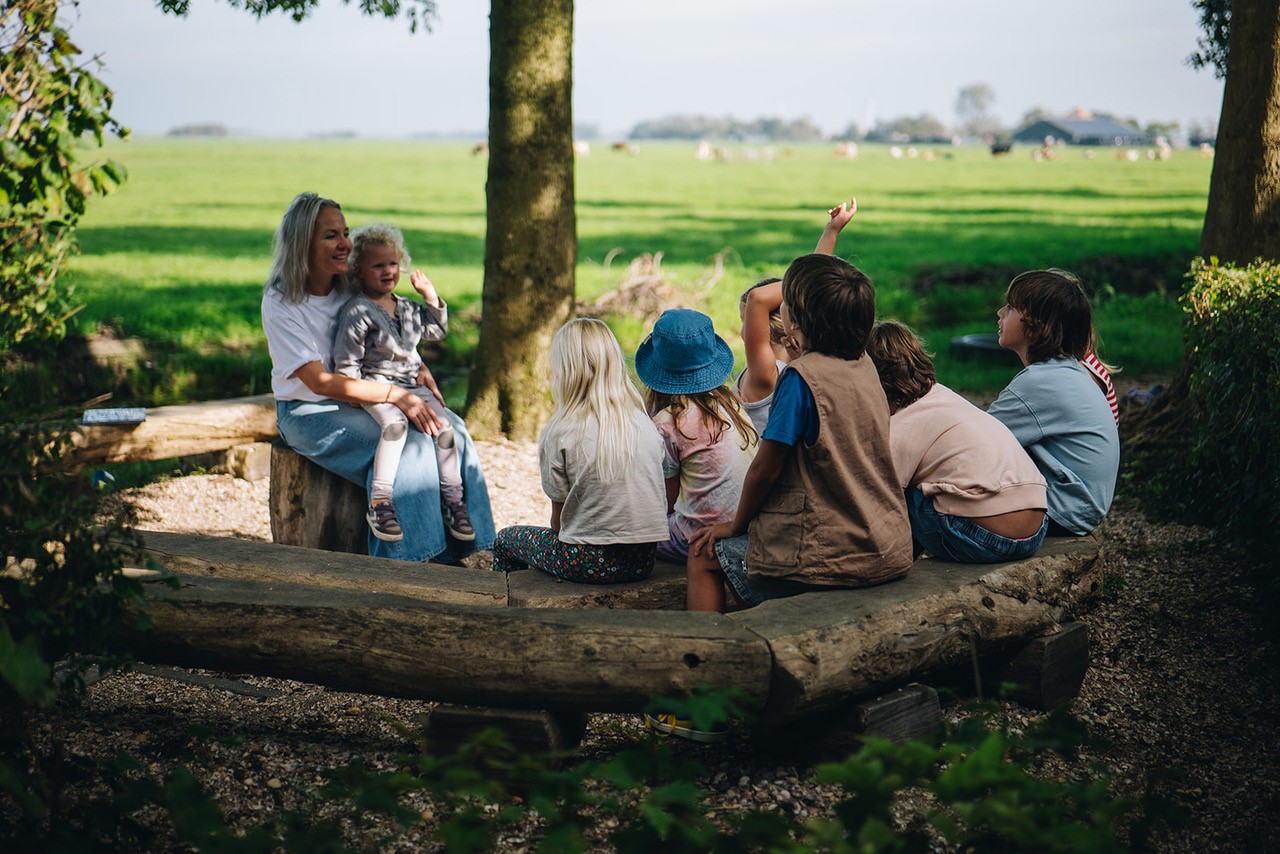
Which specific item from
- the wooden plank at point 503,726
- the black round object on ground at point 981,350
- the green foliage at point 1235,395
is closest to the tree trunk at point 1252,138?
the green foliage at point 1235,395

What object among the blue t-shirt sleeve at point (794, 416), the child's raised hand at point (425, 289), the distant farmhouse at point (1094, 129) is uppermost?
the distant farmhouse at point (1094, 129)

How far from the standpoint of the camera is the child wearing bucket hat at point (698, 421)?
4.25 metres

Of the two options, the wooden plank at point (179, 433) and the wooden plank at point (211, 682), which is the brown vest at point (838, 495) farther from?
the wooden plank at point (179, 433)

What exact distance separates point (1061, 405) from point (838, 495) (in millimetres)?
1312

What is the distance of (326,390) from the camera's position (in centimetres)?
511

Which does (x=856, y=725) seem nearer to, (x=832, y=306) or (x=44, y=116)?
(x=832, y=306)

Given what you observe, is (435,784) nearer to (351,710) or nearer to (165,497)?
(351,710)

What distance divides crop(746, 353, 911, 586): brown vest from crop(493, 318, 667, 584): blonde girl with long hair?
0.64m

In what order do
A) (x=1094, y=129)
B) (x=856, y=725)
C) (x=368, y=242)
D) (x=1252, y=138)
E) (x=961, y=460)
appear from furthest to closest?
(x=1094, y=129) < (x=1252, y=138) < (x=368, y=242) < (x=961, y=460) < (x=856, y=725)

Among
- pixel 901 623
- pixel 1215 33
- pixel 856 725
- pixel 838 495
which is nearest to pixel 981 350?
pixel 1215 33

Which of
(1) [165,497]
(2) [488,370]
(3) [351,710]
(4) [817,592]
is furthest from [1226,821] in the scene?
(1) [165,497]

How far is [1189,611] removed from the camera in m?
5.00

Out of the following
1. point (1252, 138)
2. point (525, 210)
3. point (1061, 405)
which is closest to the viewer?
point (1061, 405)

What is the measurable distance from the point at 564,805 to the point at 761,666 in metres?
0.91
